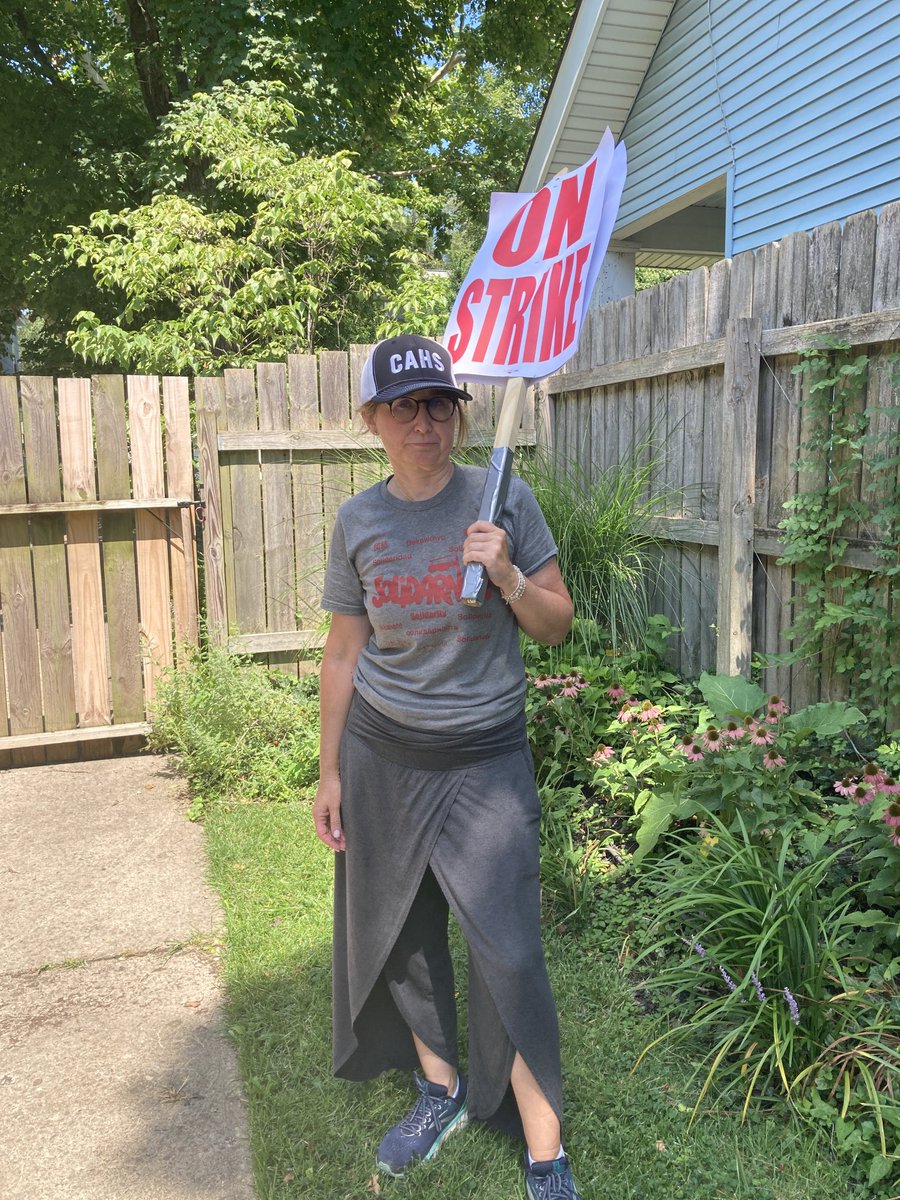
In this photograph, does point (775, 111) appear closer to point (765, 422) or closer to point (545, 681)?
point (765, 422)

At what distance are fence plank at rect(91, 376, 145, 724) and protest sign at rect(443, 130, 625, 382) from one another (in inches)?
130

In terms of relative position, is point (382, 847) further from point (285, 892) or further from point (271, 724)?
point (271, 724)

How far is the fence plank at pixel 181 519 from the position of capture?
5398mm

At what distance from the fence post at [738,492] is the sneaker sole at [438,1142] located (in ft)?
7.90

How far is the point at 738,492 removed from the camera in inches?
161

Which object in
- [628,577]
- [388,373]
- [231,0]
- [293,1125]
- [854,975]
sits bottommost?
[293,1125]

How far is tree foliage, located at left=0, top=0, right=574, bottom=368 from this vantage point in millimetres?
9359

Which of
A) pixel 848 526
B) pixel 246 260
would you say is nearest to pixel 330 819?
pixel 848 526

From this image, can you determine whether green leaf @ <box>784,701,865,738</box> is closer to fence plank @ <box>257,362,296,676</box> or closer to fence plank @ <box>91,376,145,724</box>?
fence plank @ <box>257,362,296,676</box>

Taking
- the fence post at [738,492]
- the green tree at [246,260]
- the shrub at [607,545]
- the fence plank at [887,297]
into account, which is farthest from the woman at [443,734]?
the green tree at [246,260]

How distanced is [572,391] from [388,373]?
4.06m

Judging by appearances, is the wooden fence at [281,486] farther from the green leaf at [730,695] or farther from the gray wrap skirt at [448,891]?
the gray wrap skirt at [448,891]

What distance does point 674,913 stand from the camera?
2.89 meters

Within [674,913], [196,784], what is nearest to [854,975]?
→ [674,913]
